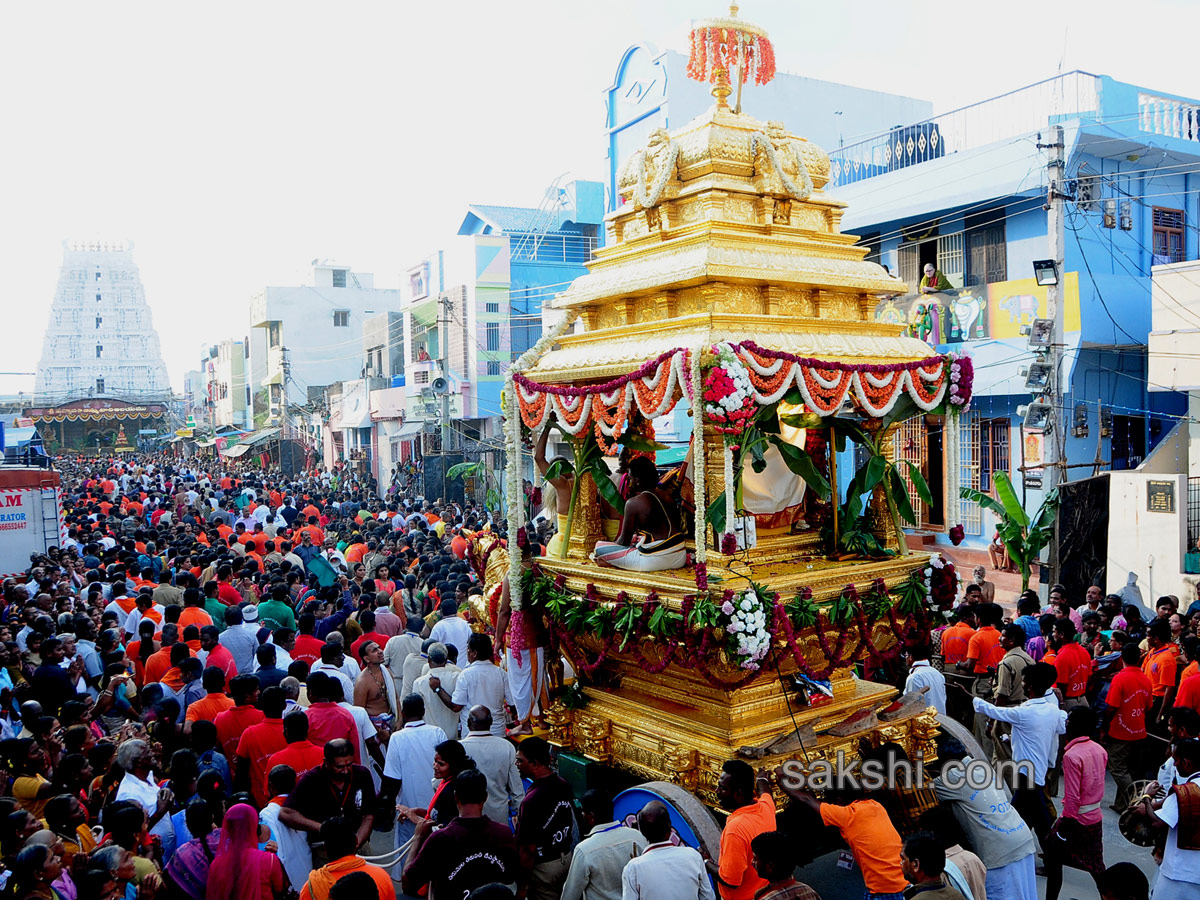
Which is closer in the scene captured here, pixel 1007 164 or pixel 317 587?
pixel 317 587

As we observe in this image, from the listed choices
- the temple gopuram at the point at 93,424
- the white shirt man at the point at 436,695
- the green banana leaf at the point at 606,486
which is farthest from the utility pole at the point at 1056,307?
the temple gopuram at the point at 93,424

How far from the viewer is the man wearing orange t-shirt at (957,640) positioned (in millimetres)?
8836

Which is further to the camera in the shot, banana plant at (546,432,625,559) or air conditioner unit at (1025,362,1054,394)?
air conditioner unit at (1025,362,1054,394)

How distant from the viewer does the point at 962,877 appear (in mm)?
4371

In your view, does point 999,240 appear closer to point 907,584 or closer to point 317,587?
point 907,584

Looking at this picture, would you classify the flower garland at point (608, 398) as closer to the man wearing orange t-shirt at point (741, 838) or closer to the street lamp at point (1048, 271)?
the man wearing orange t-shirt at point (741, 838)

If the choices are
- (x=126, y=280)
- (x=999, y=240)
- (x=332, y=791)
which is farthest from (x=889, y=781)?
(x=126, y=280)

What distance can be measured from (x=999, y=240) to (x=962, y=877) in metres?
15.6

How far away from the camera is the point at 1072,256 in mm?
16344

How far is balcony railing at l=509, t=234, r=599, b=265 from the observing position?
30938mm

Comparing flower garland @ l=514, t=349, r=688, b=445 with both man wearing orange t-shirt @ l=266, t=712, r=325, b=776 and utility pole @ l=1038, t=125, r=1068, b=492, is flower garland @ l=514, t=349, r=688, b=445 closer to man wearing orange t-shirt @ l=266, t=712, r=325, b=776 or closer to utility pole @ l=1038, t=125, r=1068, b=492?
man wearing orange t-shirt @ l=266, t=712, r=325, b=776

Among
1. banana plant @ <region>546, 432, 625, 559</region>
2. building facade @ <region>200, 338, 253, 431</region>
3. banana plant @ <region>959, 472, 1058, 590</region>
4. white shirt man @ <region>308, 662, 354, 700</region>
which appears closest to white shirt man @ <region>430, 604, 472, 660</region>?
white shirt man @ <region>308, 662, 354, 700</region>

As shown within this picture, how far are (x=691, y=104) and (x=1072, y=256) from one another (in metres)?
9.98

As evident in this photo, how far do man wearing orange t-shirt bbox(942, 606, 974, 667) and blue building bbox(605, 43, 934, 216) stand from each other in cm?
1553
